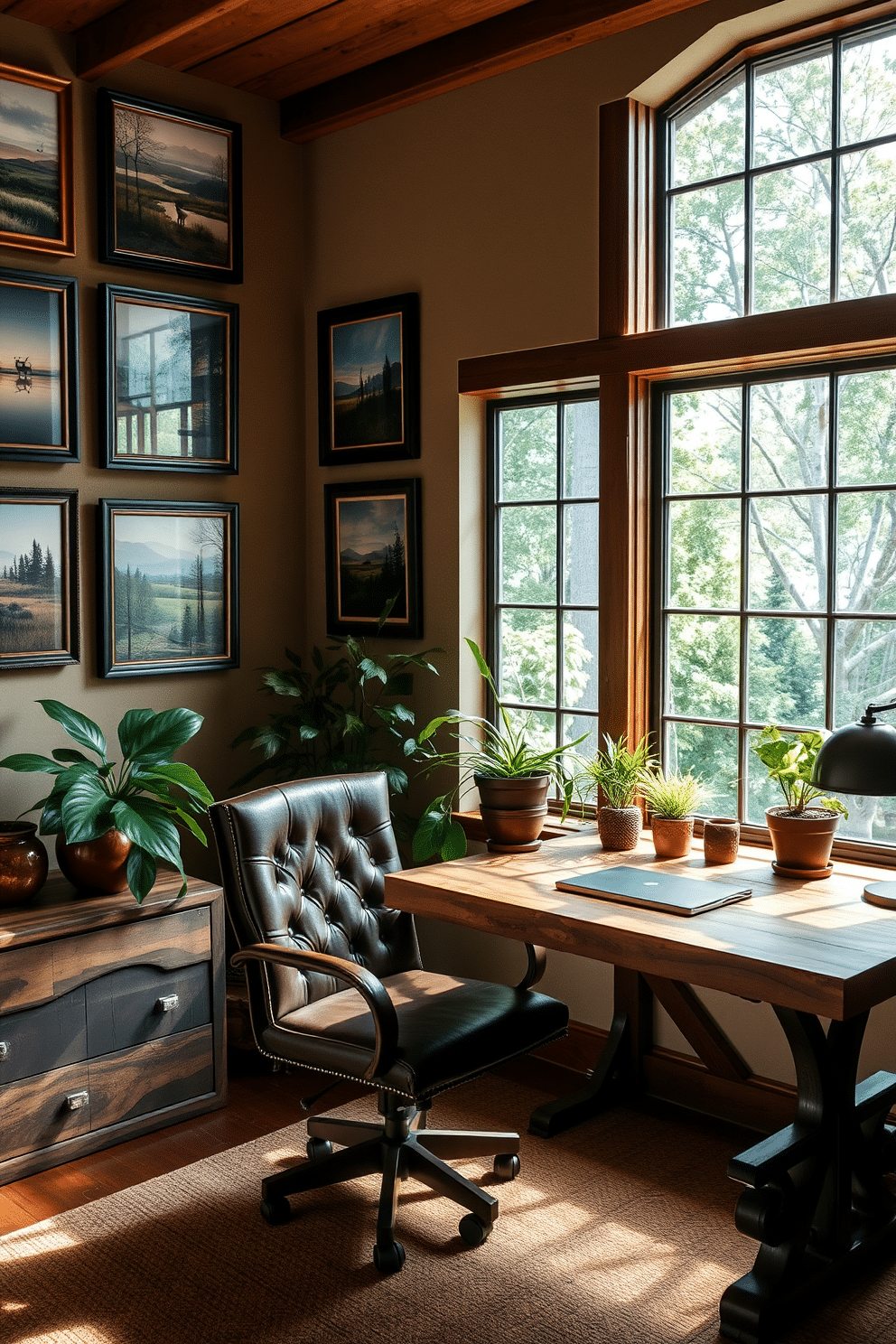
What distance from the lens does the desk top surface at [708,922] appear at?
7.53ft

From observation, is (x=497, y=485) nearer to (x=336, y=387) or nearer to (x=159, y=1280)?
(x=336, y=387)

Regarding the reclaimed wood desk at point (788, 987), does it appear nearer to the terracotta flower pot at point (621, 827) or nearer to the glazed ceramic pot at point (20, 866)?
the terracotta flower pot at point (621, 827)

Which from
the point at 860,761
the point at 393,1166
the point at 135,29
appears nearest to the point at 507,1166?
the point at 393,1166

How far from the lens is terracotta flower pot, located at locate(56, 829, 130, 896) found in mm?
3289

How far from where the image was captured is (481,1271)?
262 centimetres

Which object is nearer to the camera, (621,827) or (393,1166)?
(393,1166)

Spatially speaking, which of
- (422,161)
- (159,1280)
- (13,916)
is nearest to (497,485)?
(422,161)

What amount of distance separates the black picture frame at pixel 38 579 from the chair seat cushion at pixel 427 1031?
4.89ft

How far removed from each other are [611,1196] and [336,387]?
109 inches

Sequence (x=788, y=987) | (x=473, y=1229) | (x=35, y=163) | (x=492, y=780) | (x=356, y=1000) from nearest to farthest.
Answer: (x=788, y=987), (x=473, y=1229), (x=356, y=1000), (x=492, y=780), (x=35, y=163)

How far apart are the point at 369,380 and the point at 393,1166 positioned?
2.57 meters

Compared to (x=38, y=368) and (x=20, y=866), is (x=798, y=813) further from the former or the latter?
(x=38, y=368)

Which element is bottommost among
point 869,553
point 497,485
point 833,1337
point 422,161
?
point 833,1337

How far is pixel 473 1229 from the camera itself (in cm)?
270
